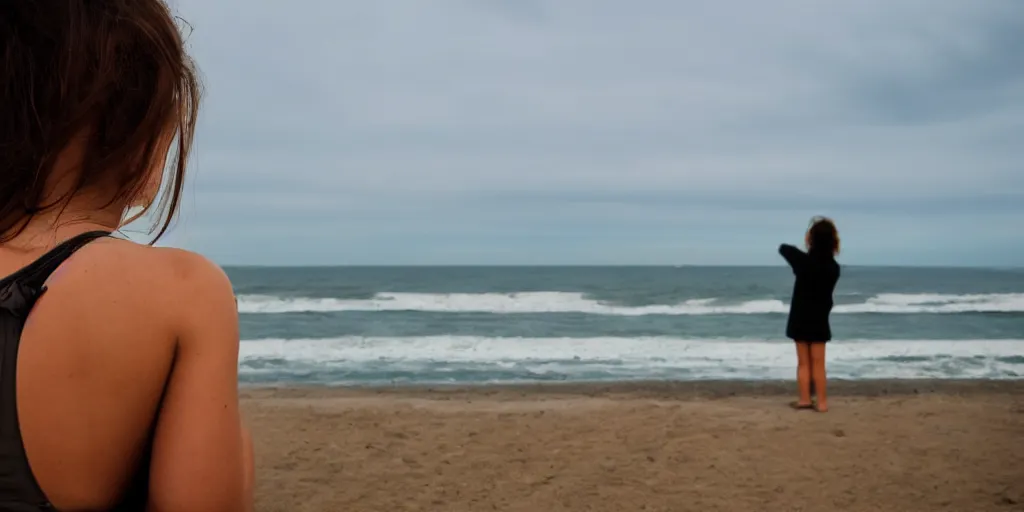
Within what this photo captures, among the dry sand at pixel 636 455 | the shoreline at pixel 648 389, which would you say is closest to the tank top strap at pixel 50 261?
the dry sand at pixel 636 455

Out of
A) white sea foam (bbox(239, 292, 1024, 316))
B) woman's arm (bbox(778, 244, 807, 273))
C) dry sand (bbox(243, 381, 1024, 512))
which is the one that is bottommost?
dry sand (bbox(243, 381, 1024, 512))

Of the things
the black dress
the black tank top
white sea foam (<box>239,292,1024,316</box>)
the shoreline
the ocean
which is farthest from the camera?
white sea foam (<box>239,292,1024,316</box>)

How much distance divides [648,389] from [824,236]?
3.70 metres

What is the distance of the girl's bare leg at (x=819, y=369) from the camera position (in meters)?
6.88

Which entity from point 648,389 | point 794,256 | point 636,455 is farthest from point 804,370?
point 648,389

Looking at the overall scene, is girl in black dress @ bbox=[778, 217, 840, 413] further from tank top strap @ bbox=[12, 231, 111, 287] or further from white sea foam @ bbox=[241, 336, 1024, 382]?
tank top strap @ bbox=[12, 231, 111, 287]

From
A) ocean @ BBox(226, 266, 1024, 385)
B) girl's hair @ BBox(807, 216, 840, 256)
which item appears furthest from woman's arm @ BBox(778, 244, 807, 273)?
ocean @ BBox(226, 266, 1024, 385)

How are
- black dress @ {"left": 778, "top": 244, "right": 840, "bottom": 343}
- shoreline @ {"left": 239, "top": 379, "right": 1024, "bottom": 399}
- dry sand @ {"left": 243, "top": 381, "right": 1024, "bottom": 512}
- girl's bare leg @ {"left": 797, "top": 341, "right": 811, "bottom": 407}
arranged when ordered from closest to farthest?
1. dry sand @ {"left": 243, "top": 381, "right": 1024, "bottom": 512}
2. black dress @ {"left": 778, "top": 244, "right": 840, "bottom": 343}
3. girl's bare leg @ {"left": 797, "top": 341, "right": 811, "bottom": 407}
4. shoreline @ {"left": 239, "top": 379, "right": 1024, "bottom": 399}

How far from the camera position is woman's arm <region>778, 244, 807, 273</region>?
670 cm

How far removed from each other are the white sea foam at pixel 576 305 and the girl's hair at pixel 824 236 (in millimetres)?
15782

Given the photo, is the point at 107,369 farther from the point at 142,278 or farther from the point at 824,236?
the point at 824,236

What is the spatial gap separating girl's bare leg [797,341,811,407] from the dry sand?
28 cm

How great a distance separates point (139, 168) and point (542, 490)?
447 cm

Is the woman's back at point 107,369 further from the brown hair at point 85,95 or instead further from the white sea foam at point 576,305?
the white sea foam at point 576,305
